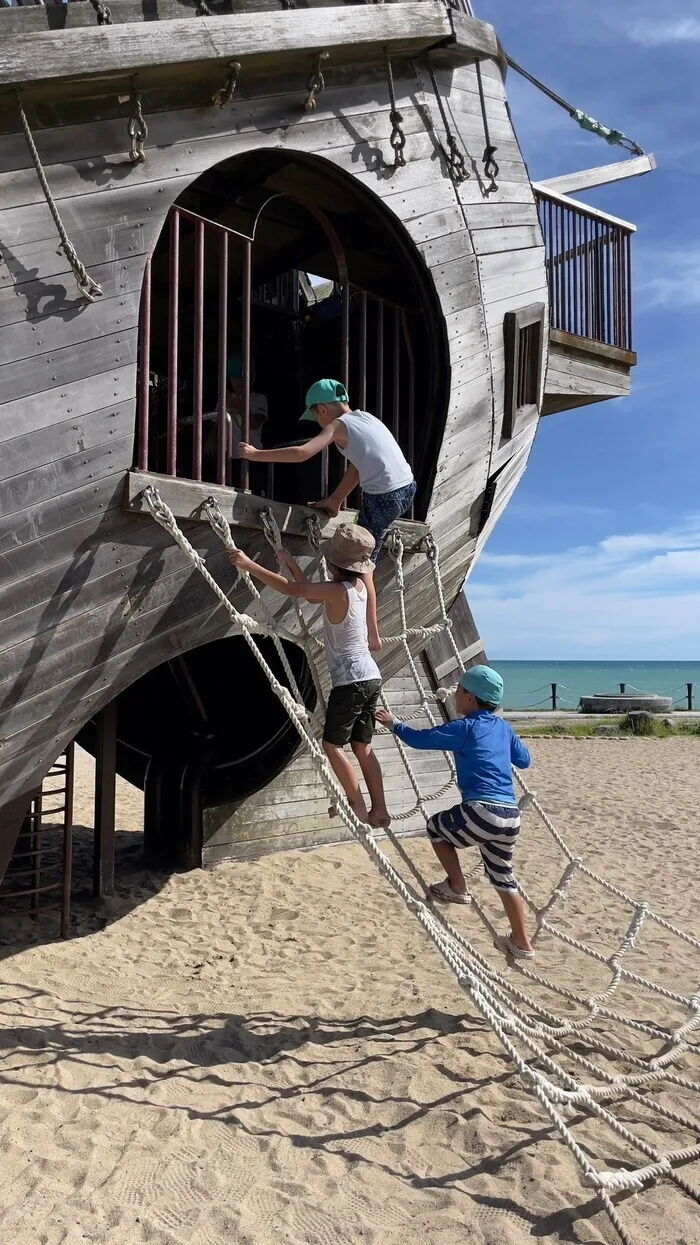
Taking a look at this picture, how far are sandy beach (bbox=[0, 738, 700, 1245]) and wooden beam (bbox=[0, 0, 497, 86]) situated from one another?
13.9 feet

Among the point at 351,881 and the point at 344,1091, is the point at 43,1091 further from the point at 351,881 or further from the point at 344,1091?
the point at 351,881

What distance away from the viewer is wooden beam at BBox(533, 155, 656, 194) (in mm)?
8062

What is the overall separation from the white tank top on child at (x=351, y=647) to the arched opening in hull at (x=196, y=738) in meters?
3.09

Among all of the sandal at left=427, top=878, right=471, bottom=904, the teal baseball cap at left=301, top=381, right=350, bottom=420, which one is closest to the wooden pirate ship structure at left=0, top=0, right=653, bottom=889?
the teal baseball cap at left=301, top=381, right=350, bottom=420

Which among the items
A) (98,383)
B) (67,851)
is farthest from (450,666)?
(98,383)

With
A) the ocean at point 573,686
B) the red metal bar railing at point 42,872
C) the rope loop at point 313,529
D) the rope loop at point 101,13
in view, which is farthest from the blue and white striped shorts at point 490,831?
the ocean at point 573,686

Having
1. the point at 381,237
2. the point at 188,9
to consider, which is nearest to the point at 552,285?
the point at 381,237

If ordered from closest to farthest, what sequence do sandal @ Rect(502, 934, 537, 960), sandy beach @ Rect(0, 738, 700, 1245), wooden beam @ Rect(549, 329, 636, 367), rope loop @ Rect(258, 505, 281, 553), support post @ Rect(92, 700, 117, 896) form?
sandy beach @ Rect(0, 738, 700, 1245), sandal @ Rect(502, 934, 537, 960), rope loop @ Rect(258, 505, 281, 553), support post @ Rect(92, 700, 117, 896), wooden beam @ Rect(549, 329, 636, 367)

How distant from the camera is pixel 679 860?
9.23m

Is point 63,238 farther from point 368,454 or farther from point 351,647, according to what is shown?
point 351,647

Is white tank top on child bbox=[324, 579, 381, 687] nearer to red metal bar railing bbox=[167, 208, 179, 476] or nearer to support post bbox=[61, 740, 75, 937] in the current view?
red metal bar railing bbox=[167, 208, 179, 476]

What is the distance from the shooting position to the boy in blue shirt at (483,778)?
13.9ft

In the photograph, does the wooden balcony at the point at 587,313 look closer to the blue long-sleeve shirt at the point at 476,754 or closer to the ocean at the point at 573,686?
the blue long-sleeve shirt at the point at 476,754

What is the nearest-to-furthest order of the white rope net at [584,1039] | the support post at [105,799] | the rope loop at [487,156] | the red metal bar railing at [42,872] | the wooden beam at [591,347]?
the white rope net at [584,1039] < the rope loop at [487,156] < the red metal bar railing at [42,872] < the support post at [105,799] < the wooden beam at [591,347]
